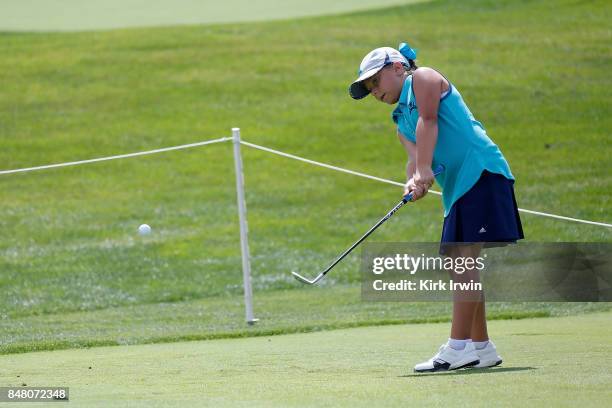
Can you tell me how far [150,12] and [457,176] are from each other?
84.7 ft

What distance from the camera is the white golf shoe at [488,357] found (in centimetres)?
543

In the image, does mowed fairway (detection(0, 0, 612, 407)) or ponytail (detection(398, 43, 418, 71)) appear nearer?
mowed fairway (detection(0, 0, 612, 407))

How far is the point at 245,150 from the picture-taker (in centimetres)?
2078

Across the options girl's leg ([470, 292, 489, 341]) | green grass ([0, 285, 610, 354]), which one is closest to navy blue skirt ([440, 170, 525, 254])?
girl's leg ([470, 292, 489, 341])

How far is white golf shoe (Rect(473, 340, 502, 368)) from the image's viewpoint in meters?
5.43

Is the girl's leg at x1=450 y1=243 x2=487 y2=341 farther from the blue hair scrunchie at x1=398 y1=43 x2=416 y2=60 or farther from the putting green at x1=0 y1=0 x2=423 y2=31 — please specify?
the putting green at x1=0 y1=0 x2=423 y2=31

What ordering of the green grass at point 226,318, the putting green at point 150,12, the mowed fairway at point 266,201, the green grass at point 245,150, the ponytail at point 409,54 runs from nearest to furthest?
the mowed fairway at point 266,201
the ponytail at point 409,54
the green grass at point 226,318
the green grass at point 245,150
the putting green at point 150,12

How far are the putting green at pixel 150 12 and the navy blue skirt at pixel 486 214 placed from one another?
958 inches

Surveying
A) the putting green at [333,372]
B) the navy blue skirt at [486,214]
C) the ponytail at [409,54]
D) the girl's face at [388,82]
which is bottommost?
the putting green at [333,372]

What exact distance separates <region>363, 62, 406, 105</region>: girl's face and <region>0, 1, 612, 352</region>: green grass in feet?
11.1

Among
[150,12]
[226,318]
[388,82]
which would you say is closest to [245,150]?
[226,318]

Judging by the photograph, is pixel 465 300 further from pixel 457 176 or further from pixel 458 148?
pixel 458 148

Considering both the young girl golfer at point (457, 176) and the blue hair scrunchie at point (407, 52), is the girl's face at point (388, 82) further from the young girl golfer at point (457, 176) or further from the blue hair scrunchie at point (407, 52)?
the blue hair scrunchie at point (407, 52)

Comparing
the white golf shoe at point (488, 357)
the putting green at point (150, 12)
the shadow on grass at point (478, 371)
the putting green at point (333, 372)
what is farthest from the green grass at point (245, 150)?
the shadow on grass at point (478, 371)
